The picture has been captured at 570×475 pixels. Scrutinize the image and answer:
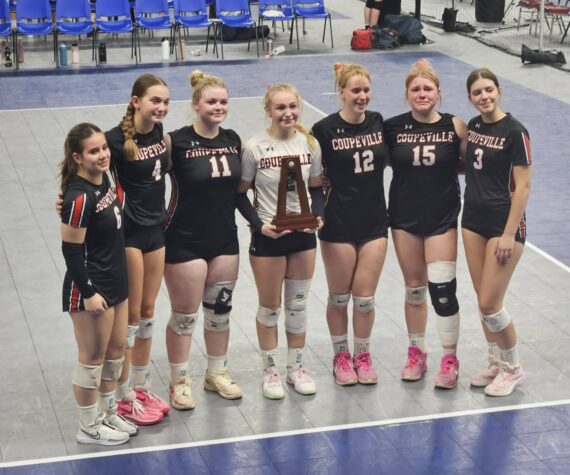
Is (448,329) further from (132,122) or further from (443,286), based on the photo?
(132,122)

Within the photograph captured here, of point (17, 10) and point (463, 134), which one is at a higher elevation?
point (463, 134)

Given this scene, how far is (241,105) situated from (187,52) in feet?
14.9

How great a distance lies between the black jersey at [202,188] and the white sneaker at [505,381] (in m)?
2.13

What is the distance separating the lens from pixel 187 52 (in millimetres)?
20781

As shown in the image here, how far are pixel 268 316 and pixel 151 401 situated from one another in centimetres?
97

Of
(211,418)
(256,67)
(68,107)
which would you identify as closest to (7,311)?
(211,418)

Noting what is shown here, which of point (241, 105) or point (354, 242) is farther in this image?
point (241, 105)

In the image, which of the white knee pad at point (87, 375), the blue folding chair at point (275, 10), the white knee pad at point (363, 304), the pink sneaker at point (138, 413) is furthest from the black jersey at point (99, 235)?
the blue folding chair at point (275, 10)

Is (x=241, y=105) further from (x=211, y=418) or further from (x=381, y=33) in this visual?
(x=211, y=418)

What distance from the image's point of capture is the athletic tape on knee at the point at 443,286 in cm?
784

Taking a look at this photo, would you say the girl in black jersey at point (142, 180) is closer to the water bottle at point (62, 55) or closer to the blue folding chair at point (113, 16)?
the water bottle at point (62, 55)

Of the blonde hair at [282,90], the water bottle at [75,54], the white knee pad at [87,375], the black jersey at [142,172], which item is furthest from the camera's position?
the water bottle at [75,54]

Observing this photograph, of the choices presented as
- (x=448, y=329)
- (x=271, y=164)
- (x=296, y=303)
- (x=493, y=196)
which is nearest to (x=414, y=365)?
(x=448, y=329)

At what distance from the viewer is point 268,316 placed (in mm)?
7824
